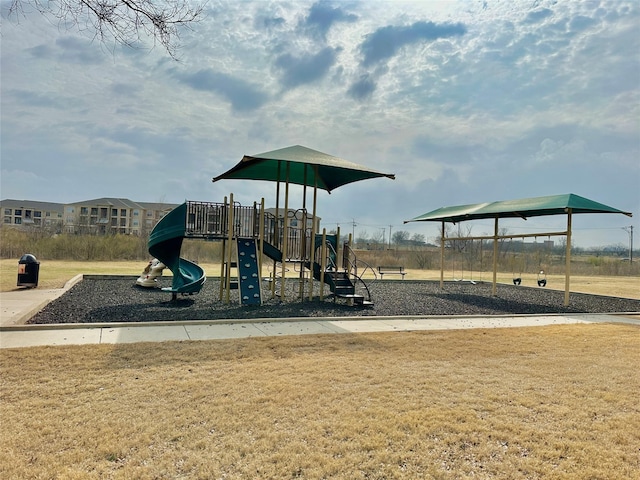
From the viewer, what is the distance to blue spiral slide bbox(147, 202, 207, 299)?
10.3m

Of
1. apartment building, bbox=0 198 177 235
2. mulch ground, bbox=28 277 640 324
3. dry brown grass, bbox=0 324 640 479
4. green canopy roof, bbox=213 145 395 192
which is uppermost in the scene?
apartment building, bbox=0 198 177 235

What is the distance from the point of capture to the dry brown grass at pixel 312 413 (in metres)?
2.71

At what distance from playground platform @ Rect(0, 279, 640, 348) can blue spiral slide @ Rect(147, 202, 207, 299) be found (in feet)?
9.00

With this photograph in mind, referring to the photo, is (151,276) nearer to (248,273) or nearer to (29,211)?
(248,273)

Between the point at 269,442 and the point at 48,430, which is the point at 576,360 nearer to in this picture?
the point at 269,442

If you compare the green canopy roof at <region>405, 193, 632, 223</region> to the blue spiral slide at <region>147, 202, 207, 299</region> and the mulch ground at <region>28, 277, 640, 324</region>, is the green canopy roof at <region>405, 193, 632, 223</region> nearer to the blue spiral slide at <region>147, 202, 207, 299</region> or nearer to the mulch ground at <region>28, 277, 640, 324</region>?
the mulch ground at <region>28, 277, 640, 324</region>

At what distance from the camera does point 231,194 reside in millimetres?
10438

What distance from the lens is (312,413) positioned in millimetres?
3490

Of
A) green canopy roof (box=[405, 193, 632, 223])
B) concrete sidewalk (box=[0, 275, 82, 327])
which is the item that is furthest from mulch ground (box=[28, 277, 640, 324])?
green canopy roof (box=[405, 193, 632, 223])

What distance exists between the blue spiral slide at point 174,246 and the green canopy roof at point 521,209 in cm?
964

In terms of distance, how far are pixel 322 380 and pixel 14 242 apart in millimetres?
32920

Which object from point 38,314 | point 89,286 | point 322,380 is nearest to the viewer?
point 322,380

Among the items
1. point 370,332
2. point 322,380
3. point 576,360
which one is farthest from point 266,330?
point 576,360

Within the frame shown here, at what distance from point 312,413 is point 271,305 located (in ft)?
22.5
